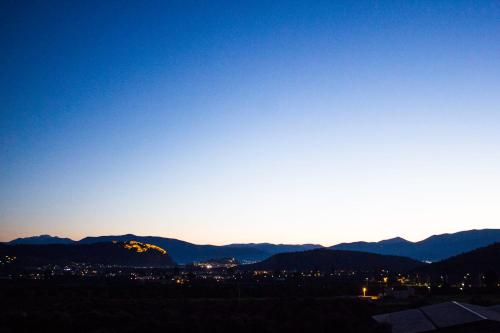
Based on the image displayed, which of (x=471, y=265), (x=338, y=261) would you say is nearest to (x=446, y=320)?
(x=471, y=265)

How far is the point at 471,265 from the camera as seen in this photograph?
97062mm

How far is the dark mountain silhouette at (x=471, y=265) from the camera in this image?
92.2 m

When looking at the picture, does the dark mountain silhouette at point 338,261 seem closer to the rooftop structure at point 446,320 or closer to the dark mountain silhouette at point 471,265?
the dark mountain silhouette at point 471,265

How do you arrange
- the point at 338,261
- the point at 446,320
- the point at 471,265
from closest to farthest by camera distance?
the point at 446,320 → the point at 471,265 → the point at 338,261

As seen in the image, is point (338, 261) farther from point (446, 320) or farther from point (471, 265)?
point (446, 320)

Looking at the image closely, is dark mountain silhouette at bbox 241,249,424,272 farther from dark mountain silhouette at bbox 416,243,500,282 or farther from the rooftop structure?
the rooftop structure

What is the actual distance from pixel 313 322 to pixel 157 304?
62.7 feet

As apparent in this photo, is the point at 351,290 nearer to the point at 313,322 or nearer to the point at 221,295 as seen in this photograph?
the point at 221,295

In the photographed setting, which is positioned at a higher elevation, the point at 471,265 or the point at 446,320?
the point at 471,265

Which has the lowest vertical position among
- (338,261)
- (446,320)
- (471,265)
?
(446,320)

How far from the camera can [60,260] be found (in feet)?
642

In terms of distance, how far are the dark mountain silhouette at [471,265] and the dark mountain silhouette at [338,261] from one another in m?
37.9

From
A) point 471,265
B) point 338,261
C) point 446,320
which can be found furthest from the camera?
point 338,261

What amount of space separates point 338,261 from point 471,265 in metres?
71.3
